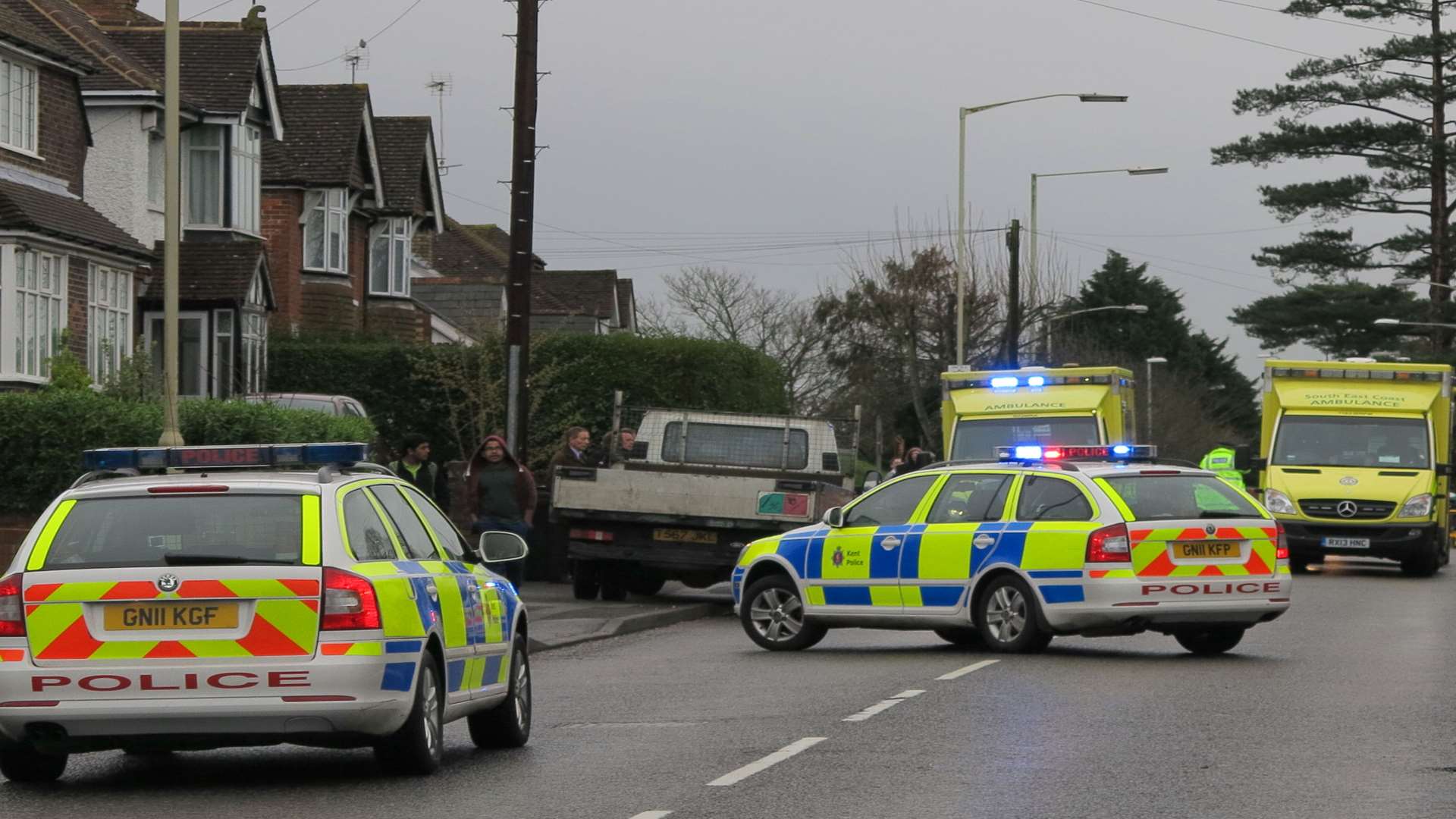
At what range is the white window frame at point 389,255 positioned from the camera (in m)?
49.2

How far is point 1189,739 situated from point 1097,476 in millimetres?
5329

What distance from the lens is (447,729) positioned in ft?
40.4

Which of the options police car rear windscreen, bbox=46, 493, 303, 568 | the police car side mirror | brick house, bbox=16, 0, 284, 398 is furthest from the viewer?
brick house, bbox=16, 0, 284, 398

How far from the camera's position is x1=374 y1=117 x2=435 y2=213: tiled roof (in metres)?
50.7

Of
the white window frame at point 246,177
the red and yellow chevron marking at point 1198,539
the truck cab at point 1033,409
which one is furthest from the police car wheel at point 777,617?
the white window frame at point 246,177

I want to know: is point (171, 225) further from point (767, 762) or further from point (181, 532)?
point (767, 762)

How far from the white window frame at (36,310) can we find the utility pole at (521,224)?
32.3ft

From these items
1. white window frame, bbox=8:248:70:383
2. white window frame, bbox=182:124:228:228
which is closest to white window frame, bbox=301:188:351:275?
white window frame, bbox=182:124:228:228

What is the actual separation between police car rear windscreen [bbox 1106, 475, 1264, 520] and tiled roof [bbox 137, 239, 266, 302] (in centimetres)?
2408

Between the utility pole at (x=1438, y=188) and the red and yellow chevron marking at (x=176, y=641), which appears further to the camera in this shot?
the utility pole at (x=1438, y=188)

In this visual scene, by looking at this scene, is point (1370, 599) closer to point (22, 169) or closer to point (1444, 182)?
point (22, 169)

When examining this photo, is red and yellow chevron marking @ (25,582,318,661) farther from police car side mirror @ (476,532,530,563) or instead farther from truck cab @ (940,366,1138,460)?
truck cab @ (940,366,1138,460)

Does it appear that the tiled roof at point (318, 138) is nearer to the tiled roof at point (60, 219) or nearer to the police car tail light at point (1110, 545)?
the tiled roof at point (60, 219)

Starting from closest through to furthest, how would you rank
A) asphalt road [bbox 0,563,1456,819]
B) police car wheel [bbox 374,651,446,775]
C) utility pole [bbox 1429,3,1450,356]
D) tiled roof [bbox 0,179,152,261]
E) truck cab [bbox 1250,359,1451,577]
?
asphalt road [bbox 0,563,1456,819] < police car wheel [bbox 374,651,446,775] < truck cab [bbox 1250,359,1451,577] < tiled roof [bbox 0,179,152,261] < utility pole [bbox 1429,3,1450,356]
